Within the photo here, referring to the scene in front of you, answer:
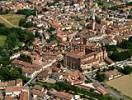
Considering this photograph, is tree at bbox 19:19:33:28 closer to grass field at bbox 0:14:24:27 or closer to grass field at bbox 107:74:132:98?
grass field at bbox 0:14:24:27

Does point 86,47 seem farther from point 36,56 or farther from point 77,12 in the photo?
point 77,12

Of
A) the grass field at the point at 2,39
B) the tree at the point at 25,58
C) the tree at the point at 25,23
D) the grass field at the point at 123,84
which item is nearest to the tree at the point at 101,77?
the grass field at the point at 123,84

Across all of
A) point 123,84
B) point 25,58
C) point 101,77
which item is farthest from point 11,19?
point 123,84

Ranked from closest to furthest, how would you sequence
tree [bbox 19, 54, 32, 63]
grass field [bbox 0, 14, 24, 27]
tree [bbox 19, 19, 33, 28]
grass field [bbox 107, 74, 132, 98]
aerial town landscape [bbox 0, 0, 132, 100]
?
aerial town landscape [bbox 0, 0, 132, 100] < grass field [bbox 107, 74, 132, 98] < tree [bbox 19, 54, 32, 63] < tree [bbox 19, 19, 33, 28] < grass field [bbox 0, 14, 24, 27]

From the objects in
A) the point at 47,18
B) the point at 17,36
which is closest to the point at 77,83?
the point at 17,36

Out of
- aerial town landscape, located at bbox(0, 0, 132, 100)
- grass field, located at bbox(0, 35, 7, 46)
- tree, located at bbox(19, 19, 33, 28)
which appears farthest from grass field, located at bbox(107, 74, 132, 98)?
tree, located at bbox(19, 19, 33, 28)

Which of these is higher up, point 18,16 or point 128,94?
point 18,16

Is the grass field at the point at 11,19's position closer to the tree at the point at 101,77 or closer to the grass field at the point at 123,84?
the tree at the point at 101,77
